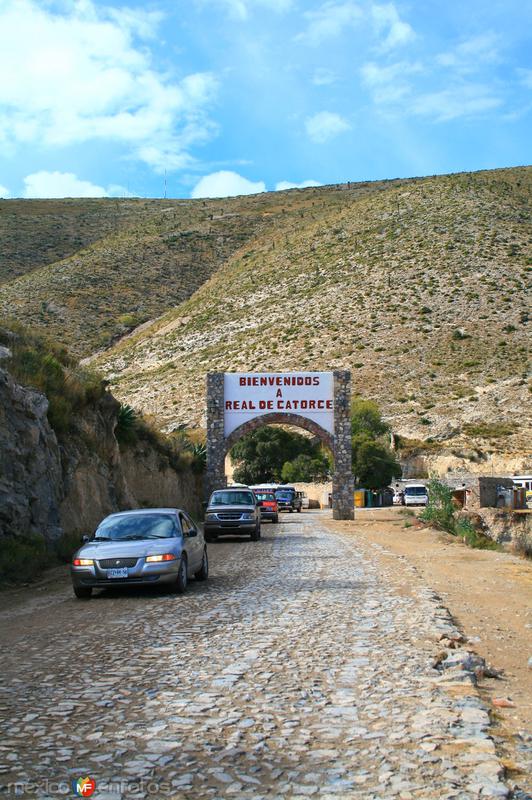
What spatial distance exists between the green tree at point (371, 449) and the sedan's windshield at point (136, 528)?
51710 mm

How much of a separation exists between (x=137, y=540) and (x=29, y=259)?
3341 inches

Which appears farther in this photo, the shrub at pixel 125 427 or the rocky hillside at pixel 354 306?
the rocky hillside at pixel 354 306

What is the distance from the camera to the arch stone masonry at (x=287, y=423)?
44812mm

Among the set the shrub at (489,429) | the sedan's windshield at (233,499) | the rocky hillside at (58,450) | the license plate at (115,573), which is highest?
the shrub at (489,429)

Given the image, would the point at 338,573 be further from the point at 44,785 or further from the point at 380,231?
the point at 380,231

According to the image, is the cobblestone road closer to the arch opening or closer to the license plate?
the license plate

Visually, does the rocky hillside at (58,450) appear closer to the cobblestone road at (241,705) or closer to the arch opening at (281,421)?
the cobblestone road at (241,705)

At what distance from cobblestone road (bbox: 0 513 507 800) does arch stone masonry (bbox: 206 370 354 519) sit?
33.0 metres

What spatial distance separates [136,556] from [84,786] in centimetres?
824

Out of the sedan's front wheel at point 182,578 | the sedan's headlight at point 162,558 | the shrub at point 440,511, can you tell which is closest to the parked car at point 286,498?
the shrub at point 440,511

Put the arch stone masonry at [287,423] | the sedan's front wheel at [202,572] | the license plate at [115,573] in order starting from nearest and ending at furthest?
the license plate at [115,573]
the sedan's front wheel at [202,572]
the arch stone masonry at [287,423]

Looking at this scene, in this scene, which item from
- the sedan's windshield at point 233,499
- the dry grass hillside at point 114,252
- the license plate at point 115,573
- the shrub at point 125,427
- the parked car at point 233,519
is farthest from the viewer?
the dry grass hillside at point 114,252

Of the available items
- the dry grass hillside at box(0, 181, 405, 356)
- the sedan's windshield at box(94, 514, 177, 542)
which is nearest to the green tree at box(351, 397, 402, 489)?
the dry grass hillside at box(0, 181, 405, 356)

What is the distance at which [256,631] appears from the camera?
966 cm
